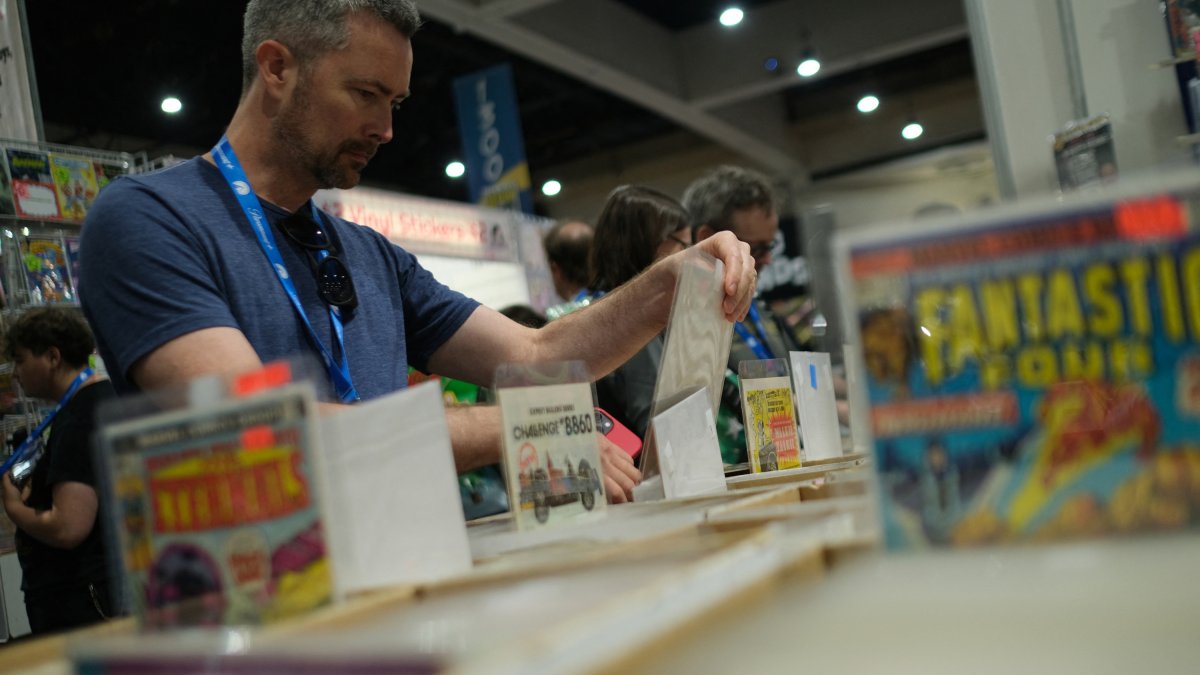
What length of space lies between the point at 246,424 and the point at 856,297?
40 centimetres

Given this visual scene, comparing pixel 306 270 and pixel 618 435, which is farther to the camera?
pixel 618 435

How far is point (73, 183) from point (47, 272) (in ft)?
1.19

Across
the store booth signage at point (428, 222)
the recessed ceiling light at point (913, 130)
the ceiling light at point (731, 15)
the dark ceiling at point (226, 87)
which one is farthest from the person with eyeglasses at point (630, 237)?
the recessed ceiling light at point (913, 130)

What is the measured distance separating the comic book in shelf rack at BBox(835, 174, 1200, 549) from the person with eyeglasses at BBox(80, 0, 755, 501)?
898 millimetres

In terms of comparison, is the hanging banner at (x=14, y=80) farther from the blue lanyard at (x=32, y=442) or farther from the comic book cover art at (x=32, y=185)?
the blue lanyard at (x=32, y=442)

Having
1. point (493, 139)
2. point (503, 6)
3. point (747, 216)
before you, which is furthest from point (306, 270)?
point (493, 139)

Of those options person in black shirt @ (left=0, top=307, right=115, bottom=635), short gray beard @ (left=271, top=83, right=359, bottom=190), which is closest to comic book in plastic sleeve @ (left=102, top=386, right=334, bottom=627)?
short gray beard @ (left=271, top=83, right=359, bottom=190)

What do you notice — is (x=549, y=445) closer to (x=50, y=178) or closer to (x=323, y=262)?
(x=323, y=262)

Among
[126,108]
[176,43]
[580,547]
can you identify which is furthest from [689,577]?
[126,108]

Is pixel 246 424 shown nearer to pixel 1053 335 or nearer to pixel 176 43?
pixel 1053 335

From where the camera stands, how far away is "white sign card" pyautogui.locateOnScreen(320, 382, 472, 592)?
817 millimetres

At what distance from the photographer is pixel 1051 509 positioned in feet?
1.95

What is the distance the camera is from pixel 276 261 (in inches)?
63.2

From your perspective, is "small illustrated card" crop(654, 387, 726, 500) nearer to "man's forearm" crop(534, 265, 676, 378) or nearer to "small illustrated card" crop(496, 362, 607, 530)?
"small illustrated card" crop(496, 362, 607, 530)
